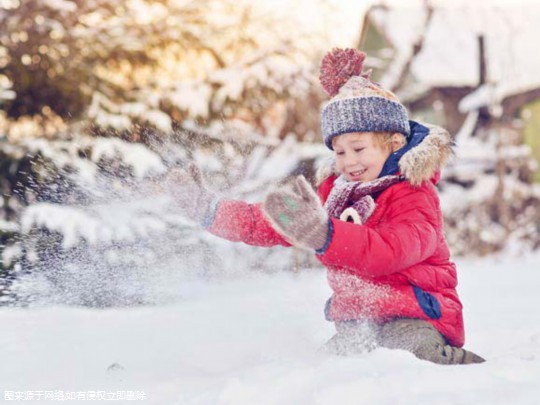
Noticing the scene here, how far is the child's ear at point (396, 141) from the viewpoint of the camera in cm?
253

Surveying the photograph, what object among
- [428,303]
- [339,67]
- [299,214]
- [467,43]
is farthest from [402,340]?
[467,43]

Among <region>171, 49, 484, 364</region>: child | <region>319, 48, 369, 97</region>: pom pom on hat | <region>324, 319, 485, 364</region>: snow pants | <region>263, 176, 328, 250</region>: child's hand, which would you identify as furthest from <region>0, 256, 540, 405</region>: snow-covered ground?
<region>319, 48, 369, 97</region>: pom pom on hat

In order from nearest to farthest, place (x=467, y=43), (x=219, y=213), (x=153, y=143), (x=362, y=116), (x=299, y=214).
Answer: (x=299, y=214) < (x=362, y=116) < (x=219, y=213) < (x=153, y=143) < (x=467, y=43)

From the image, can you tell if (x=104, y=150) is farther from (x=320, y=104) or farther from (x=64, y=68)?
(x=320, y=104)

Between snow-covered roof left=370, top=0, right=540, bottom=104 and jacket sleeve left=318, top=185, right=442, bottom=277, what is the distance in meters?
7.99

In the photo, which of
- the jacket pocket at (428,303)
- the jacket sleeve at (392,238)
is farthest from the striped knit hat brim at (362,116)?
the jacket pocket at (428,303)

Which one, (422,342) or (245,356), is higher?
(422,342)

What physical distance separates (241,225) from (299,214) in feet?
2.02

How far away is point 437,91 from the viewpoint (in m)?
13.2

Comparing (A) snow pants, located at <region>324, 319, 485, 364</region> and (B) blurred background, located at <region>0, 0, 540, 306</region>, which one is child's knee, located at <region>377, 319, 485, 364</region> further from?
(B) blurred background, located at <region>0, 0, 540, 306</region>

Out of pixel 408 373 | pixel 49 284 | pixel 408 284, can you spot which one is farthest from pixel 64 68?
pixel 408 373

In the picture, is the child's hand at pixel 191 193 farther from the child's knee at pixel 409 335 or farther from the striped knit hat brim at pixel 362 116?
the child's knee at pixel 409 335

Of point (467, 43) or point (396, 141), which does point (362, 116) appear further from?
point (467, 43)

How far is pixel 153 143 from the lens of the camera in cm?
593
